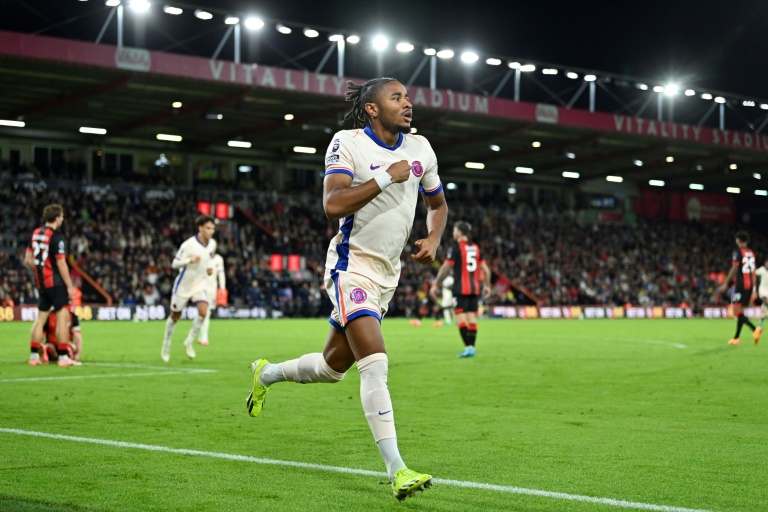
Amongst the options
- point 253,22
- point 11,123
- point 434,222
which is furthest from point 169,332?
point 11,123

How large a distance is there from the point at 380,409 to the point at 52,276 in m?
10.1

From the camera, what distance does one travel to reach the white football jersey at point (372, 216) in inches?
240

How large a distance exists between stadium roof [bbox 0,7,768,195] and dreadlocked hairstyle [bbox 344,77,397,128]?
28.7 meters

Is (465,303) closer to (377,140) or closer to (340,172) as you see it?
(377,140)

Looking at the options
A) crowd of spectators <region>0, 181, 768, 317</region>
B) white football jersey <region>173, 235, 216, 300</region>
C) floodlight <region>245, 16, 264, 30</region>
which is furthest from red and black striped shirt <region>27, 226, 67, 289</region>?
floodlight <region>245, 16, 264, 30</region>

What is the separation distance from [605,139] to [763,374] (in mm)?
38557

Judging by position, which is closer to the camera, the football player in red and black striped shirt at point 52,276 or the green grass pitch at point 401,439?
the green grass pitch at point 401,439

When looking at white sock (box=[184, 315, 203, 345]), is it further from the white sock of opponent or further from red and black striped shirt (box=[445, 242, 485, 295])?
the white sock of opponent

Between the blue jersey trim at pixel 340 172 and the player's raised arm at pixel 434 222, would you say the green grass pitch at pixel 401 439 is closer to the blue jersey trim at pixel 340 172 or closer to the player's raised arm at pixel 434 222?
the player's raised arm at pixel 434 222

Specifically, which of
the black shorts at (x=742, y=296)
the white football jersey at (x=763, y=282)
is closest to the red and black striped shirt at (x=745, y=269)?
the black shorts at (x=742, y=296)

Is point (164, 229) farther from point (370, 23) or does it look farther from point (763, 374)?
point (763, 374)

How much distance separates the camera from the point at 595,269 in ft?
186

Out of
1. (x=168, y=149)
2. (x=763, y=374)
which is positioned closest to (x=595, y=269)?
(x=168, y=149)

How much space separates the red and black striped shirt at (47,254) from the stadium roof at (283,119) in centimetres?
2026
